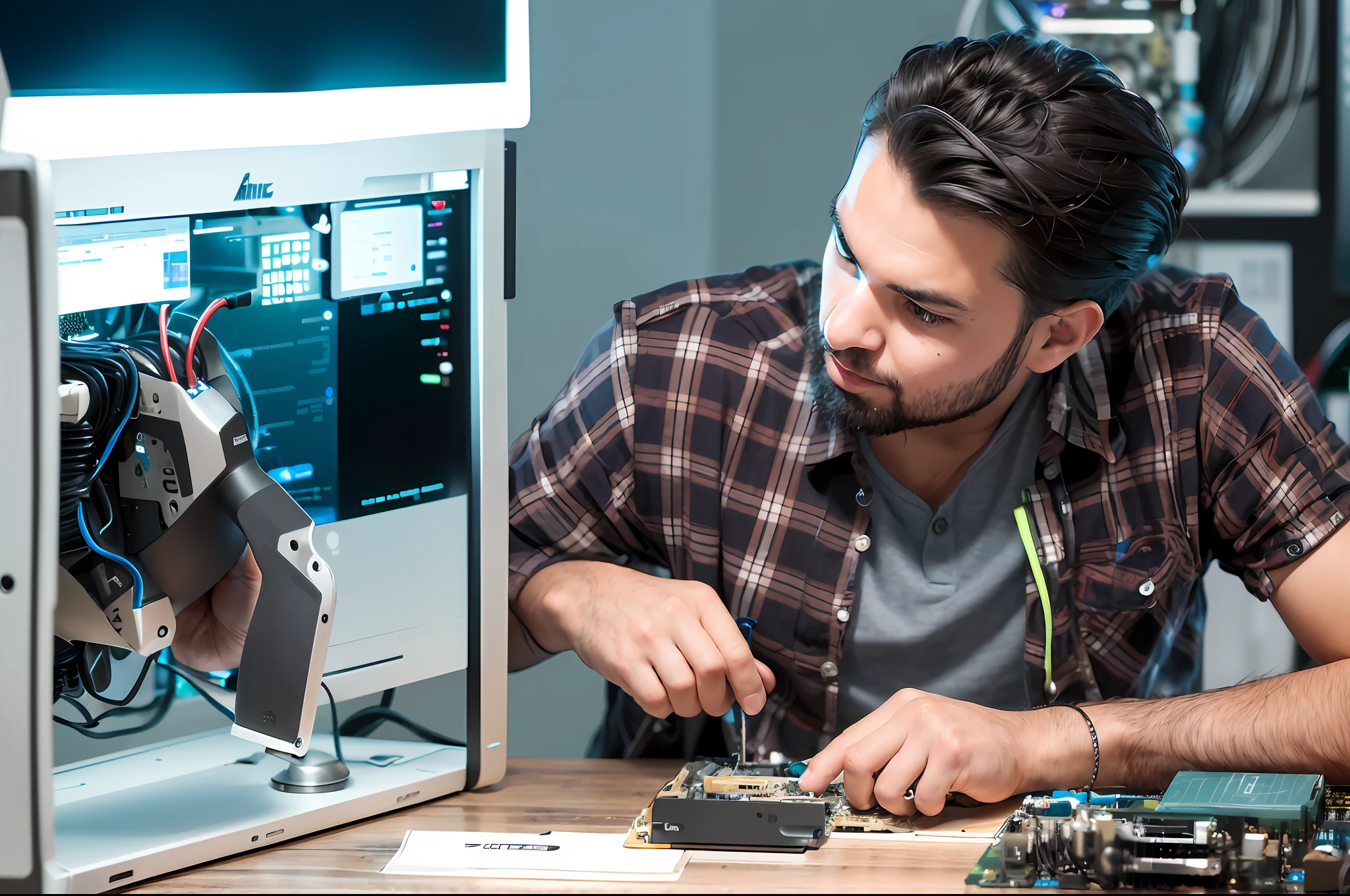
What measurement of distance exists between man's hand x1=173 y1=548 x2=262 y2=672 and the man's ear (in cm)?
76

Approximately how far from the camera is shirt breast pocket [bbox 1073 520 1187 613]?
1292 millimetres

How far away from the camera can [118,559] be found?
866 millimetres

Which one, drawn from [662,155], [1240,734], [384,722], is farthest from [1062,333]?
[662,155]

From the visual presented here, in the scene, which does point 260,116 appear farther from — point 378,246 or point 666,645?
point 666,645

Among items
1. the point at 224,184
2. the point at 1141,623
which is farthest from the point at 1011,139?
the point at 224,184

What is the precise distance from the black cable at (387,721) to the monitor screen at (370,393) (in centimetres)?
8

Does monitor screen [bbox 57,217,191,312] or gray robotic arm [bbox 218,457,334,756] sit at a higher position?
monitor screen [bbox 57,217,191,312]

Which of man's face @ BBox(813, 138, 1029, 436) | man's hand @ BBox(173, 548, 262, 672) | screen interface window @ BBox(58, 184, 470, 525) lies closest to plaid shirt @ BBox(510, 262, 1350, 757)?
man's face @ BBox(813, 138, 1029, 436)

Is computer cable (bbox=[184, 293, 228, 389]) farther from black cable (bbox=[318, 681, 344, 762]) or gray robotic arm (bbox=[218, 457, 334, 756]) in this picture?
black cable (bbox=[318, 681, 344, 762])

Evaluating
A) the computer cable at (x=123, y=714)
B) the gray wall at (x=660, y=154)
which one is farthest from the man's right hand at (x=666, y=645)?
the gray wall at (x=660, y=154)

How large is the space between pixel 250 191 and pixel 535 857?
56cm

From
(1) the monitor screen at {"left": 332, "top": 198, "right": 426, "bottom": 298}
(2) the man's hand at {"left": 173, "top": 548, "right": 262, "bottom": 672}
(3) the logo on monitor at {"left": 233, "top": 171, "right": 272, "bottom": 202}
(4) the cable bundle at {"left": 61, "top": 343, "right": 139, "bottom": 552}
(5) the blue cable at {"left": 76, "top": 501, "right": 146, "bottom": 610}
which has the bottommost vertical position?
(2) the man's hand at {"left": 173, "top": 548, "right": 262, "bottom": 672}

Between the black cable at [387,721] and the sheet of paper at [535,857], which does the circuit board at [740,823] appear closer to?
the sheet of paper at [535,857]

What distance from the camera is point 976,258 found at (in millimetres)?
1122
